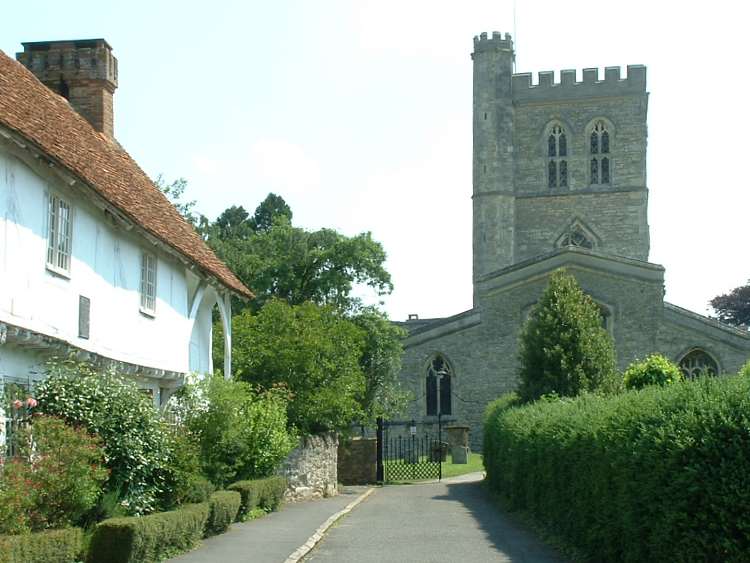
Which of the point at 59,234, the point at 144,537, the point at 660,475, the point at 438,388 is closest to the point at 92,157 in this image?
the point at 59,234

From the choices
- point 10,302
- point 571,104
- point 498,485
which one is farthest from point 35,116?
point 571,104

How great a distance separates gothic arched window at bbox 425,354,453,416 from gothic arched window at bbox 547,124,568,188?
20.3 metres

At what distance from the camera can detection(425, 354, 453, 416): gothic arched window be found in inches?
1971

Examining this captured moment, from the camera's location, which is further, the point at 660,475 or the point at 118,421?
the point at 118,421

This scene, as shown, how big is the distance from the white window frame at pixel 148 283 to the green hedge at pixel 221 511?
3543 mm

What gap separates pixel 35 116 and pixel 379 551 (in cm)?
818

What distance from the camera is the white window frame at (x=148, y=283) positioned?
66.2 feet

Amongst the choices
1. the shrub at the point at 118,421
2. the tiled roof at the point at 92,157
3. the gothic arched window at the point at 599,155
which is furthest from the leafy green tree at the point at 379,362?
the shrub at the point at 118,421

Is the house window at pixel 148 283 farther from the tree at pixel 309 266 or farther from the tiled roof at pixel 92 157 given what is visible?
the tree at pixel 309 266

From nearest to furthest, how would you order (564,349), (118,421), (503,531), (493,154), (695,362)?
1. (118,421)
2. (503,531)
3. (564,349)
4. (695,362)
5. (493,154)

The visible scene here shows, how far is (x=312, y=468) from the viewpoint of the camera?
3030cm

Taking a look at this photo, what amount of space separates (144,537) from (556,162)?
5564 cm

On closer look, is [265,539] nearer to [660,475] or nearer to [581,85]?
[660,475]

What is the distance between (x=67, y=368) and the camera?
15.6m
